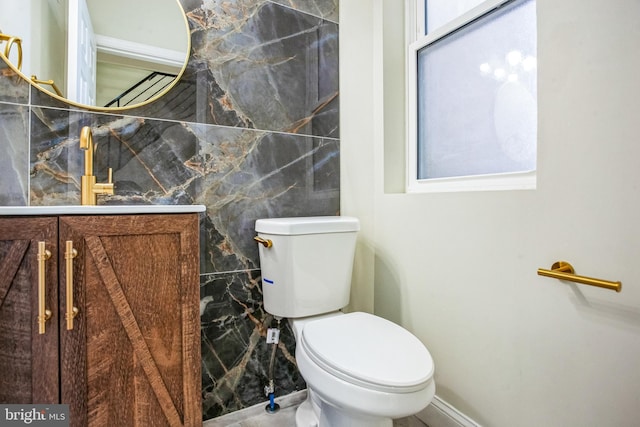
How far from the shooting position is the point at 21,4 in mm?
1104

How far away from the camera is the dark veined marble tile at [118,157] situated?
44.1 inches

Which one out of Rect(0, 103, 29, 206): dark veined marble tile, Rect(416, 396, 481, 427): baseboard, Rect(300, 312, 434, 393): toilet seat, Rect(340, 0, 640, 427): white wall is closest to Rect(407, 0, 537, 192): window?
Rect(340, 0, 640, 427): white wall

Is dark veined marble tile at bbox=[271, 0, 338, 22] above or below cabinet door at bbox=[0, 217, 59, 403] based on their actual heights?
above

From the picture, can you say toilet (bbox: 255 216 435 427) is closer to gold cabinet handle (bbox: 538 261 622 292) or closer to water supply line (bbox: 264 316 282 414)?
water supply line (bbox: 264 316 282 414)

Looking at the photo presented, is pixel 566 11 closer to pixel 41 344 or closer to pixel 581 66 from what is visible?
pixel 581 66

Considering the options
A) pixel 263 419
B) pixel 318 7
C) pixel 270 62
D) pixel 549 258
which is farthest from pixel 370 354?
pixel 318 7

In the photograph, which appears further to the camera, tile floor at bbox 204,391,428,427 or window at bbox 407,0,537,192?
tile floor at bbox 204,391,428,427

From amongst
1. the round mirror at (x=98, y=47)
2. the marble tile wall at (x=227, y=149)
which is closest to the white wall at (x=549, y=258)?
the marble tile wall at (x=227, y=149)

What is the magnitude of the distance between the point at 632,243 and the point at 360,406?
2.40ft

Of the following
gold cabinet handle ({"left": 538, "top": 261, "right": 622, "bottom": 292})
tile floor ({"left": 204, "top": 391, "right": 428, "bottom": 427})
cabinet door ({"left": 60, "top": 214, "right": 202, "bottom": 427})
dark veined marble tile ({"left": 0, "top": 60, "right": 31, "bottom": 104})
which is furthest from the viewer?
tile floor ({"left": 204, "top": 391, "right": 428, "bottom": 427})

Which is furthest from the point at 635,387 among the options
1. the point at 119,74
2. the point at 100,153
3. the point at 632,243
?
the point at 119,74

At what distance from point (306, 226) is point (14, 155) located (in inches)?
39.4

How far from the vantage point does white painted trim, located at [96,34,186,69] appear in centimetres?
122

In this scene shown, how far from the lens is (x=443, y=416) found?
1.22 m
